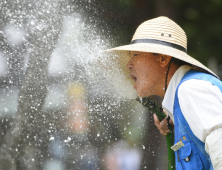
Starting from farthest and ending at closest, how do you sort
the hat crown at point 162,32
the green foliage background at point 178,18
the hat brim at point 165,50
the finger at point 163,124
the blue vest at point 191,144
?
1. the green foliage background at point 178,18
2. the finger at point 163,124
3. the hat crown at point 162,32
4. the hat brim at point 165,50
5. the blue vest at point 191,144

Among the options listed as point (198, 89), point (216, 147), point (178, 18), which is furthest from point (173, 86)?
point (178, 18)

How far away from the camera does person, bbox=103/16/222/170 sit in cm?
79

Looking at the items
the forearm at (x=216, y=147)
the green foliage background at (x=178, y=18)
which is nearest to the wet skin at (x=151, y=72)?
the forearm at (x=216, y=147)

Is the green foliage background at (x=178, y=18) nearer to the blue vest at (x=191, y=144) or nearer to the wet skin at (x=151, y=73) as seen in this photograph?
the wet skin at (x=151, y=73)

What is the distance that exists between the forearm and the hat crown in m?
0.52

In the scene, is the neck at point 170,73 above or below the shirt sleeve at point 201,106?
above

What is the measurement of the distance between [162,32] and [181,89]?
0.37 m

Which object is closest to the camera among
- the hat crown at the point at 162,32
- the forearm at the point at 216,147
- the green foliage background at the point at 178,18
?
the forearm at the point at 216,147

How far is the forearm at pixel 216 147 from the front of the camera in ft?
2.44

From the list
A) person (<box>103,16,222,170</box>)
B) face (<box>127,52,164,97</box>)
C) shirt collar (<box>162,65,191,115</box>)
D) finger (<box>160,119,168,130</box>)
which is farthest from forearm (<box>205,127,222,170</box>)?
finger (<box>160,119,168,130</box>)

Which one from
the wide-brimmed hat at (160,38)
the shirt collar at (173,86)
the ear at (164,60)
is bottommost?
the shirt collar at (173,86)

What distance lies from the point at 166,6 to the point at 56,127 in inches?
57.2

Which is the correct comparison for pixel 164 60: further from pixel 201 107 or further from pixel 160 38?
pixel 201 107

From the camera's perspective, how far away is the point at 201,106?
0.81 m
